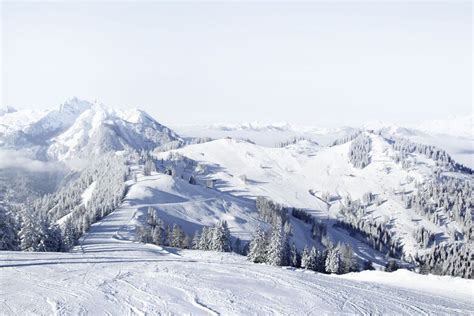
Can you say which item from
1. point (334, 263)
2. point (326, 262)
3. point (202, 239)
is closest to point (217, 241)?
point (202, 239)

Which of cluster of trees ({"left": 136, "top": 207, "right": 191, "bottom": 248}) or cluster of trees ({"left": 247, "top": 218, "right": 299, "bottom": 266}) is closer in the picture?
cluster of trees ({"left": 247, "top": 218, "right": 299, "bottom": 266})

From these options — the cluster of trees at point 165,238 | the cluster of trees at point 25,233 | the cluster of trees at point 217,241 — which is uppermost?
the cluster of trees at point 25,233

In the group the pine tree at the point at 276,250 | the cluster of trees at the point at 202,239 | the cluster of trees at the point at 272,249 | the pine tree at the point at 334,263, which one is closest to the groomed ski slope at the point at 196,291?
the pine tree at the point at 276,250

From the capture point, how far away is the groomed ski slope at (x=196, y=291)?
24672 mm

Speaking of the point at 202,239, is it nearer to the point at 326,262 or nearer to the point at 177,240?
the point at 177,240

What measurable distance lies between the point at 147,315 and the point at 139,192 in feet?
554

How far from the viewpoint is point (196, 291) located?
28047 millimetres

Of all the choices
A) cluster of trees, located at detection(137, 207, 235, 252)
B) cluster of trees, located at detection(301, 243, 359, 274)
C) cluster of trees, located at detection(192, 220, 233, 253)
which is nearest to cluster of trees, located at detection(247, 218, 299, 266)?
cluster of trees, located at detection(301, 243, 359, 274)

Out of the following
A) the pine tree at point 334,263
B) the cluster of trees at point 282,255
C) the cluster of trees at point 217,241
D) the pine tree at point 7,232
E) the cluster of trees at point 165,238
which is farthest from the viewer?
the cluster of trees at point 165,238

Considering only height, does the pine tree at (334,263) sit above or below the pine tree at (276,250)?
below

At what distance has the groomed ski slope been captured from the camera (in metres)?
24.7

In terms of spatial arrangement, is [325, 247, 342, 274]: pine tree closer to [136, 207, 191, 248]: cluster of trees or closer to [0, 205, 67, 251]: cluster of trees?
[136, 207, 191, 248]: cluster of trees

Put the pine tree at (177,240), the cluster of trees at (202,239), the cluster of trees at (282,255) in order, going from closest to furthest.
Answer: the cluster of trees at (282,255) → the cluster of trees at (202,239) → the pine tree at (177,240)

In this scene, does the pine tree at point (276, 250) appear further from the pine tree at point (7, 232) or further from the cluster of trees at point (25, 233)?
the pine tree at point (7, 232)
